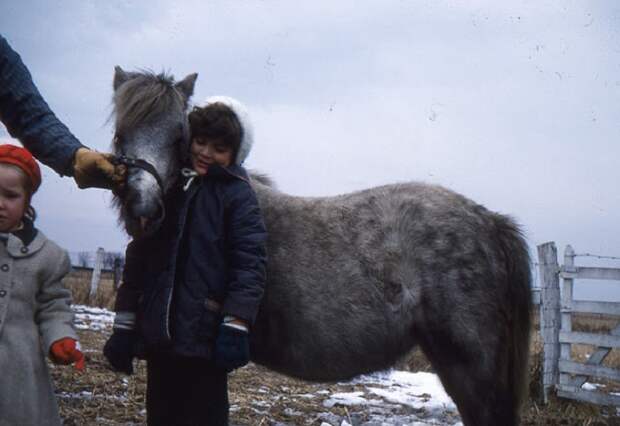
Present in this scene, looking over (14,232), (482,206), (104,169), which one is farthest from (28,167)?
(482,206)

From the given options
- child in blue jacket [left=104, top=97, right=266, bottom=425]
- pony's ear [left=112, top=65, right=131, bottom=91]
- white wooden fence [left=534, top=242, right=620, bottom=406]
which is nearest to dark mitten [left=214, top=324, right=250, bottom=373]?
child in blue jacket [left=104, top=97, right=266, bottom=425]

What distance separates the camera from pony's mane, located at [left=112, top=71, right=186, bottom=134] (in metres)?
3.13

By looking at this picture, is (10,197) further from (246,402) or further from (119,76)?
(246,402)

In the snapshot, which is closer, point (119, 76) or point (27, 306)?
point (27, 306)

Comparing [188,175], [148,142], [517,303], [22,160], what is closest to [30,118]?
[22,160]

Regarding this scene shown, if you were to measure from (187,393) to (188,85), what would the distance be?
1.87m

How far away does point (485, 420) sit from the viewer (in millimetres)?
3562

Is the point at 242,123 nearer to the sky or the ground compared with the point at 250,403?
nearer to the sky

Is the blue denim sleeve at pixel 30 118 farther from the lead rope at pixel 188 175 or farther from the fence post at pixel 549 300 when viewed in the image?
the fence post at pixel 549 300

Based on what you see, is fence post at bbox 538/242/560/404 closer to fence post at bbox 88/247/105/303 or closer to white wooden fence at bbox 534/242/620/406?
white wooden fence at bbox 534/242/620/406

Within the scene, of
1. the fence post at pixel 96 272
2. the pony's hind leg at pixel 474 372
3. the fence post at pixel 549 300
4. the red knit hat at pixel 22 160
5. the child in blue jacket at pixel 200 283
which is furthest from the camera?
the fence post at pixel 96 272

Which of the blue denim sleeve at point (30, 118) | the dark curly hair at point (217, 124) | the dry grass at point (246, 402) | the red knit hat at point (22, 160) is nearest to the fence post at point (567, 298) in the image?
the dry grass at point (246, 402)

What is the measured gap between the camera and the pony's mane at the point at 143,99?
10.3 ft

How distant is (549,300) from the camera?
24.9ft
